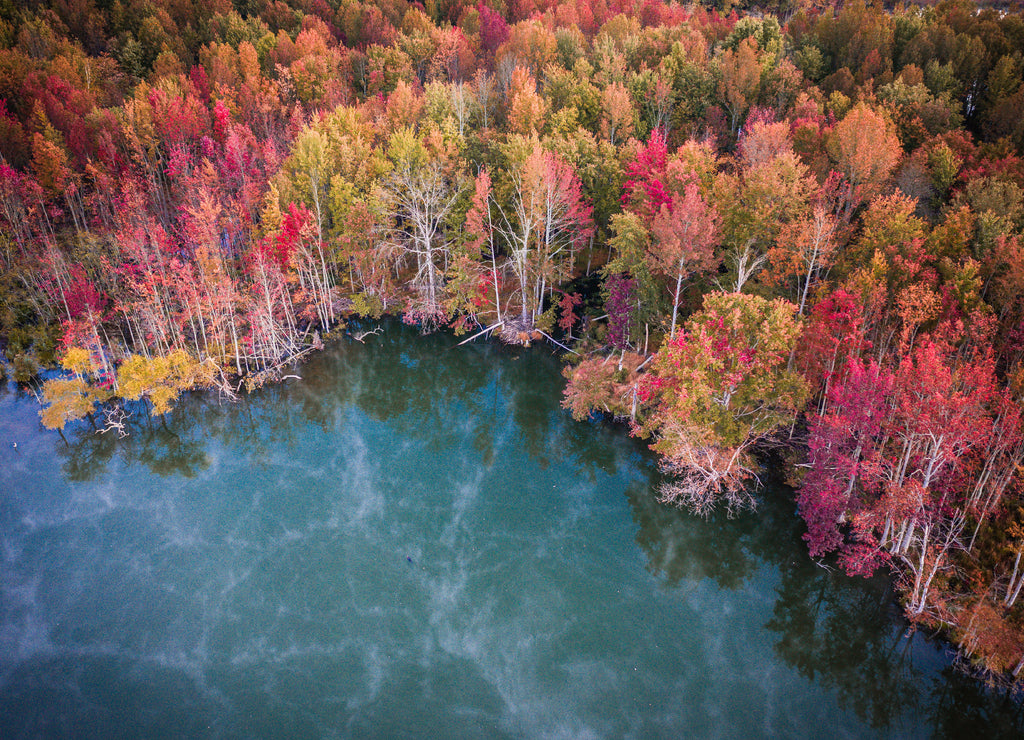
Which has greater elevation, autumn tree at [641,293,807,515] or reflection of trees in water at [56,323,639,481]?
autumn tree at [641,293,807,515]

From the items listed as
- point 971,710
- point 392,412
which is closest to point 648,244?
point 392,412

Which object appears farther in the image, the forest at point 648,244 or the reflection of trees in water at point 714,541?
the reflection of trees in water at point 714,541

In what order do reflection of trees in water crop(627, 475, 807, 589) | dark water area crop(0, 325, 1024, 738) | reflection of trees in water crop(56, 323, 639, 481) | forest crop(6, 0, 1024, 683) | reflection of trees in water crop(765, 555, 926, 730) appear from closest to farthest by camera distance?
dark water area crop(0, 325, 1024, 738)
reflection of trees in water crop(765, 555, 926, 730)
forest crop(6, 0, 1024, 683)
reflection of trees in water crop(627, 475, 807, 589)
reflection of trees in water crop(56, 323, 639, 481)

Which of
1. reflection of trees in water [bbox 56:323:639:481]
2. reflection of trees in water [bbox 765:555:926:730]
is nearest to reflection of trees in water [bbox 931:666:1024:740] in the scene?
reflection of trees in water [bbox 765:555:926:730]

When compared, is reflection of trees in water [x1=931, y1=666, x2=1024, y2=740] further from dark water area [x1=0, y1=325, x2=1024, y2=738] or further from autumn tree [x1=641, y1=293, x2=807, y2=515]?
autumn tree [x1=641, y1=293, x2=807, y2=515]

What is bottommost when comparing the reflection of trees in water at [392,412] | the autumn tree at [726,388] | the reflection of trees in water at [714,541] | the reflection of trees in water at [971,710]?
the reflection of trees in water at [392,412]

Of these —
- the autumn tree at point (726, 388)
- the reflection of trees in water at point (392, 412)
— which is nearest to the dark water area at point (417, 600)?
the reflection of trees in water at point (392, 412)

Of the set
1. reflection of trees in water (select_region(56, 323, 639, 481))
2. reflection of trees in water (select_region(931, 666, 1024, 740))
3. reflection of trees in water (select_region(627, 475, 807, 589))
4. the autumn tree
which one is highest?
the autumn tree

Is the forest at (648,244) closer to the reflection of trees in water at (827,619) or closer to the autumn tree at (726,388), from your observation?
the autumn tree at (726,388)
